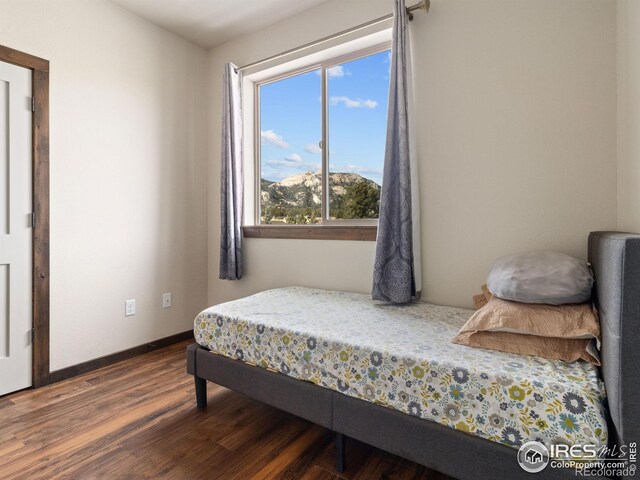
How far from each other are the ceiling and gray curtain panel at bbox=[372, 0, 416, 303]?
887mm

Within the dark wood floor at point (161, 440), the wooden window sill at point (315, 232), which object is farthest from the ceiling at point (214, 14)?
the dark wood floor at point (161, 440)

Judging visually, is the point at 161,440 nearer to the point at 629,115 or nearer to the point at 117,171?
the point at 117,171

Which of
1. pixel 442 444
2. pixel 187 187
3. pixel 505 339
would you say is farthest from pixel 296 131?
pixel 442 444

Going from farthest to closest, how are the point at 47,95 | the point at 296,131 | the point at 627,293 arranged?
the point at 296,131, the point at 47,95, the point at 627,293

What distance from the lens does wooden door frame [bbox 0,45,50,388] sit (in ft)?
7.13

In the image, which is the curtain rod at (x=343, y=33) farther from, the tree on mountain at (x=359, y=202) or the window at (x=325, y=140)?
the tree on mountain at (x=359, y=202)

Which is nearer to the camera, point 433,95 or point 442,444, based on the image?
point 442,444

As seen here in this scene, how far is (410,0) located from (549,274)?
1.84m

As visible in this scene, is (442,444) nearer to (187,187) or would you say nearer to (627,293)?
(627,293)

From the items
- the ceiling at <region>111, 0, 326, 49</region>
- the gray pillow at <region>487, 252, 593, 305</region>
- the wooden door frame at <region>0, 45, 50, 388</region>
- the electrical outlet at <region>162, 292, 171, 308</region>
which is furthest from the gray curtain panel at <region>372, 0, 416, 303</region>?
the wooden door frame at <region>0, 45, 50, 388</region>

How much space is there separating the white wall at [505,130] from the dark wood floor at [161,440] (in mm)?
1041

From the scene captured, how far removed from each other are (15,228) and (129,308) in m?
0.93

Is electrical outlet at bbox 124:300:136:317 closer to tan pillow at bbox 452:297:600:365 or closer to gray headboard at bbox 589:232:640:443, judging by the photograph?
tan pillow at bbox 452:297:600:365

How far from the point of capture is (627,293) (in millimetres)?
886
